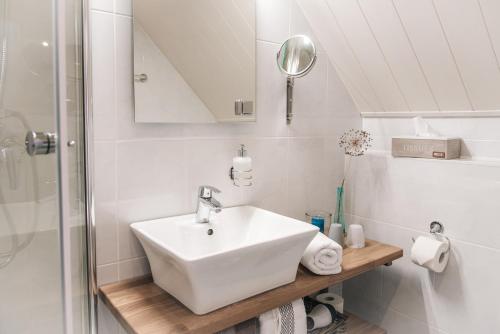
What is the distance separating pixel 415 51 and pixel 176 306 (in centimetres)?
135

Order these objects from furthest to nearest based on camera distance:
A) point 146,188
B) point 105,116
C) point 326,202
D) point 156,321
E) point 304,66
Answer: point 326,202 < point 304,66 < point 146,188 < point 105,116 < point 156,321

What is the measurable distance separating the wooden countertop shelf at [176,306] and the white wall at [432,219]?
44 centimetres

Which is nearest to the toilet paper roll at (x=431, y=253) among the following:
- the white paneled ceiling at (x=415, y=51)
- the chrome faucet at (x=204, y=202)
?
the white paneled ceiling at (x=415, y=51)

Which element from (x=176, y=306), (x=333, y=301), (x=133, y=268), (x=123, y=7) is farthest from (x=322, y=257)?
(x=123, y=7)

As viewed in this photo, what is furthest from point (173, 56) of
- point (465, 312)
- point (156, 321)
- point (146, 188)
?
point (465, 312)

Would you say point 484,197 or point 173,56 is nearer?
point 173,56

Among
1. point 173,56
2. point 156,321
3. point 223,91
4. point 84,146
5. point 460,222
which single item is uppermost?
point 173,56

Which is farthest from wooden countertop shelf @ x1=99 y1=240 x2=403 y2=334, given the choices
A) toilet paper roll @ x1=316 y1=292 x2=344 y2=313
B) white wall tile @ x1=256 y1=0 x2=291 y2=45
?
white wall tile @ x1=256 y1=0 x2=291 y2=45

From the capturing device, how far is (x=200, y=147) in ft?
5.13

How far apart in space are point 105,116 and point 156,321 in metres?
0.67

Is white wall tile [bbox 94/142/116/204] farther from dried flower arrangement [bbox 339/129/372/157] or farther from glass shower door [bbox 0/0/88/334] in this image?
dried flower arrangement [bbox 339/129/372/157]

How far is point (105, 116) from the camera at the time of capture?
1330 millimetres

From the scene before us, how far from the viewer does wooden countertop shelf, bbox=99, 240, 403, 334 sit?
43.8 inches

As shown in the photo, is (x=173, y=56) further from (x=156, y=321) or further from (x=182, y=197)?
(x=156, y=321)
